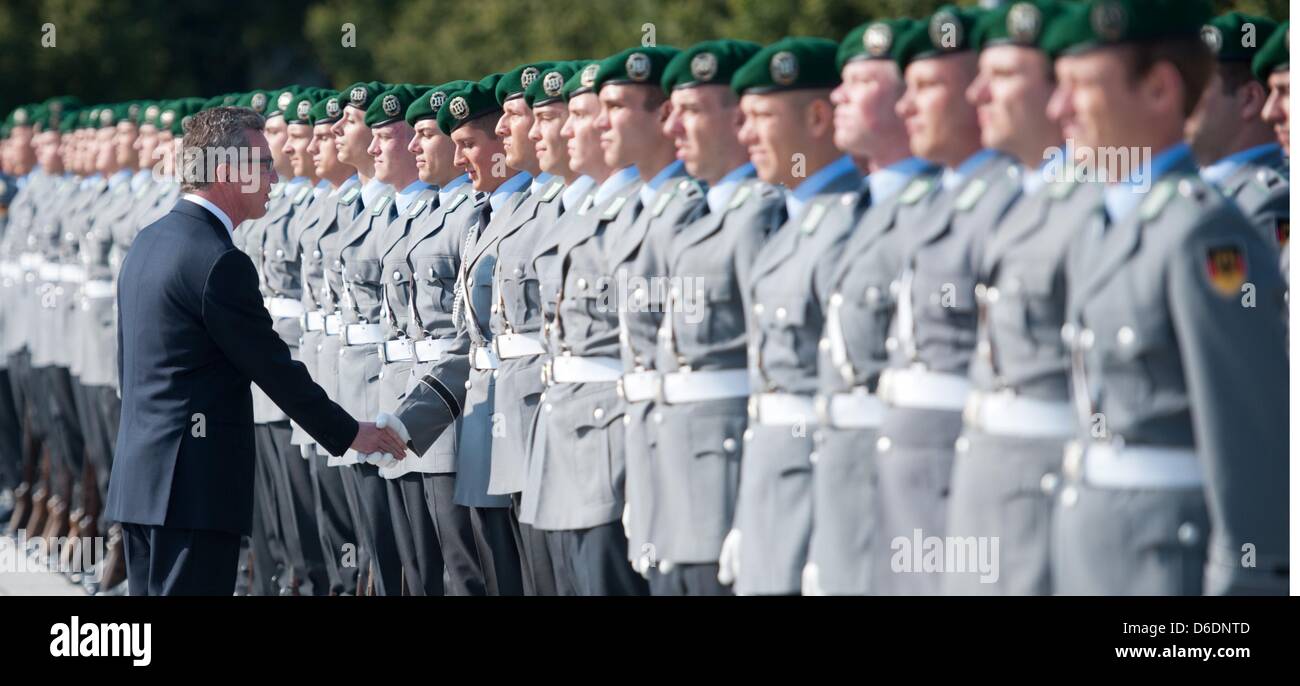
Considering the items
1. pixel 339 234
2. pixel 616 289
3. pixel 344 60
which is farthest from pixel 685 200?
pixel 344 60

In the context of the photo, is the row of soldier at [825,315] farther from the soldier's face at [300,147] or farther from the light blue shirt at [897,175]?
the soldier's face at [300,147]

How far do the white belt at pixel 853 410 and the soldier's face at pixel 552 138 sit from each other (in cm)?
230

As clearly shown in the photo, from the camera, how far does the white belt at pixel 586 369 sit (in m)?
6.38

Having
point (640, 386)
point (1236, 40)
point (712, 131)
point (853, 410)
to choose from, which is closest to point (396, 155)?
point (640, 386)

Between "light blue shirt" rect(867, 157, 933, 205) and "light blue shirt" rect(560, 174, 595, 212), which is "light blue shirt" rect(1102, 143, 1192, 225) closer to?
"light blue shirt" rect(867, 157, 933, 205)

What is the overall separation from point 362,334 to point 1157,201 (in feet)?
17.0

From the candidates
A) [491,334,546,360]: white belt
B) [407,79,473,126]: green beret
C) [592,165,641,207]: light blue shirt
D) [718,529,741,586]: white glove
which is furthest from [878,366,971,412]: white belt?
[407,79,473,126]: green beret

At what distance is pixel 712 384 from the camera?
5.66m

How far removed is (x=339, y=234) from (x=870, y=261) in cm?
460

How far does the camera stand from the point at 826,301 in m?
5.00

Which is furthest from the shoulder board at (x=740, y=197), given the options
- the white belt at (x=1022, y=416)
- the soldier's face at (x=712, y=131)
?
the white belt at (x=1022, y=416)

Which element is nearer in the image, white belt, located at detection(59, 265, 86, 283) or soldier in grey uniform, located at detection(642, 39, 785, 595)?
soldier in grey uniform, located at detection(642, 39, 785, 595)

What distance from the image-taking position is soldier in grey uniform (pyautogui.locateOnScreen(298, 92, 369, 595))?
920 centimetres
